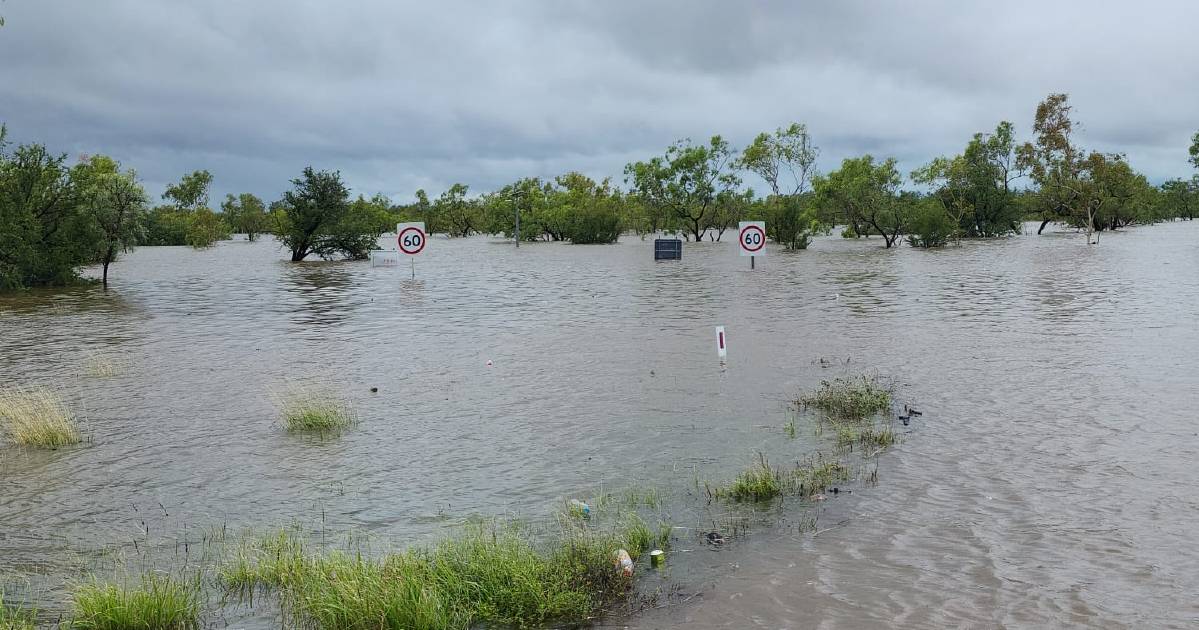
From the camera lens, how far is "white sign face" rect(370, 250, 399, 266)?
158 feet

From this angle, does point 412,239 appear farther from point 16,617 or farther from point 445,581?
point 445,581

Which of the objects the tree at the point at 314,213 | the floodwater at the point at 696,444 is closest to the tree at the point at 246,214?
the tree at the point at 314,213

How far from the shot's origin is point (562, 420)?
10711 mm

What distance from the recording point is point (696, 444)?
31.2ft

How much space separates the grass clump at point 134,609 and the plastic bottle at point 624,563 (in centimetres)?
279

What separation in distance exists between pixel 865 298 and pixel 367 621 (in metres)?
23.0

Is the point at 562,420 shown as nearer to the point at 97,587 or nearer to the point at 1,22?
the point at 97,587

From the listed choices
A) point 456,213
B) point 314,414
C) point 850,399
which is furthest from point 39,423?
point 456,213

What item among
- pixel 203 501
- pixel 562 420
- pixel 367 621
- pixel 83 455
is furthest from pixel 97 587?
pixel 562 420

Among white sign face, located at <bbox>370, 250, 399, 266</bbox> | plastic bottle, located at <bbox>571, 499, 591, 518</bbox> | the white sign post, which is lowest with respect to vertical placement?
plastic bottle, located at <bbox>571, 499, 591, 518</bbox>

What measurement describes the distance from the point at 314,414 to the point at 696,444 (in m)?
4.86

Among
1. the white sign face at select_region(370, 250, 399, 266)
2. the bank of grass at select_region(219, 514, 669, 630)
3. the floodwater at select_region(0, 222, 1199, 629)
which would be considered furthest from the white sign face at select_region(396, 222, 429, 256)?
the bank of grass at select_region(219, 514, 669, 630)

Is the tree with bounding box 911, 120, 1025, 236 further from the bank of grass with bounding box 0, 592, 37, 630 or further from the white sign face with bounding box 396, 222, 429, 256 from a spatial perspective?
the bank of grass with bounding box 0, 592, 37, 630

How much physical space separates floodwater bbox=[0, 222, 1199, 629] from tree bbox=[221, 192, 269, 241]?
138 meters
